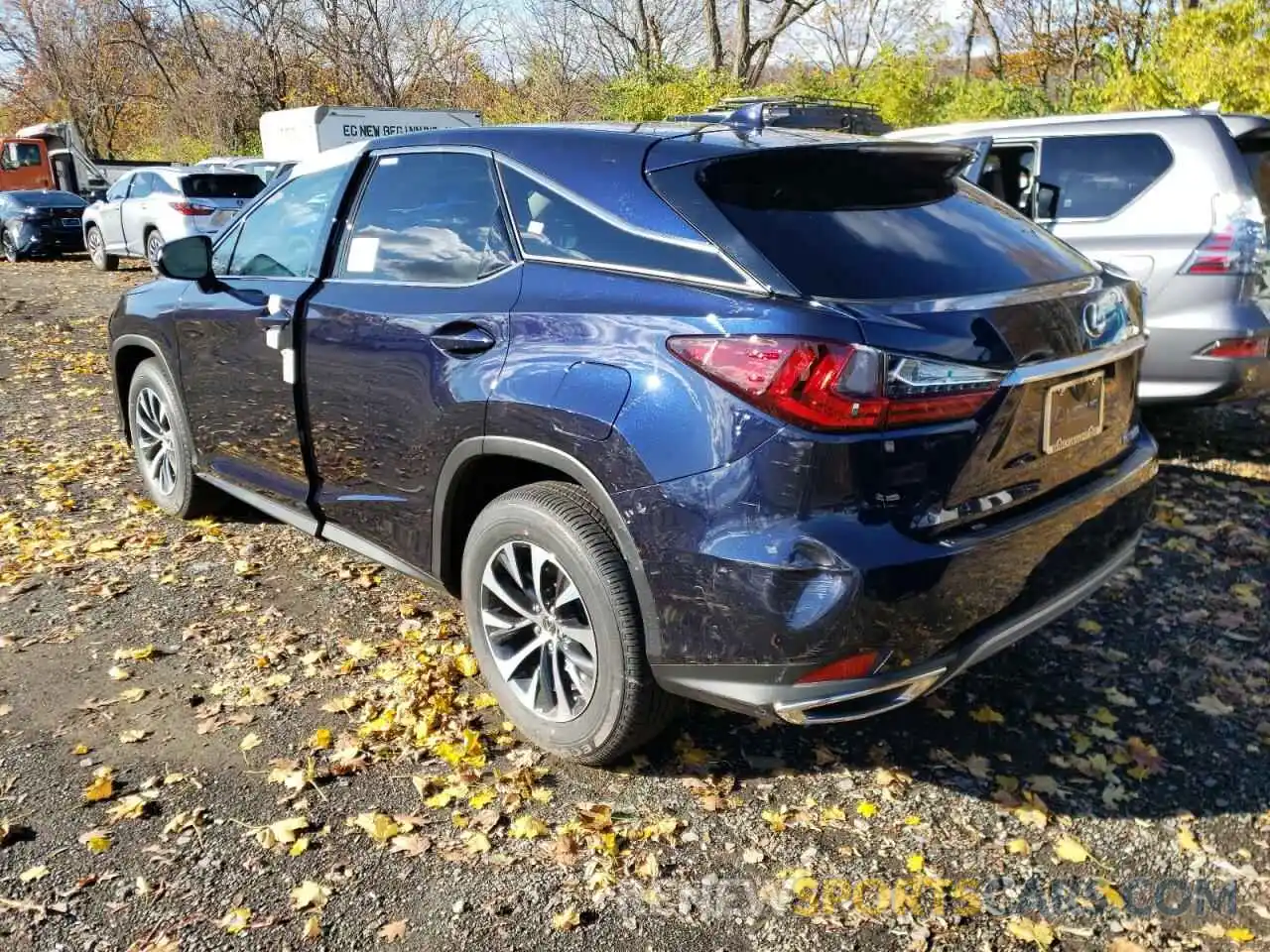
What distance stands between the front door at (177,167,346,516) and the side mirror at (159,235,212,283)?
0.31ft

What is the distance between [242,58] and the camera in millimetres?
30156

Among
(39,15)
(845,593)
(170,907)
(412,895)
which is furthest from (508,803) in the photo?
(39,15)

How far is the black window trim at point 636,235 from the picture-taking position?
2.46 meters

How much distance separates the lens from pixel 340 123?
1948 centimetres

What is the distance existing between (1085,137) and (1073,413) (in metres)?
4.16

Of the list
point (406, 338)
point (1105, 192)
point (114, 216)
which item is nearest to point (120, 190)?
point (114, 216)

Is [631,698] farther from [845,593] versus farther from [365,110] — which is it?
[365,110]

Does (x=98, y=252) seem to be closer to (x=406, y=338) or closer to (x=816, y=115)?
(x=816, y=115)

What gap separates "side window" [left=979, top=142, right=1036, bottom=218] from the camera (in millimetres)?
6449

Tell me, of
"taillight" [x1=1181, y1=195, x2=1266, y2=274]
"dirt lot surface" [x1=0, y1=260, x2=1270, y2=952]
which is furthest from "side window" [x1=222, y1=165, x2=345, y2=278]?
"taillight" [x1=1181, y1=195, x2=1266, y2=274]

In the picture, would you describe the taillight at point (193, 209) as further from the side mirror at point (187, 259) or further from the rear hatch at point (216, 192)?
the side mirror at point (187, 259)

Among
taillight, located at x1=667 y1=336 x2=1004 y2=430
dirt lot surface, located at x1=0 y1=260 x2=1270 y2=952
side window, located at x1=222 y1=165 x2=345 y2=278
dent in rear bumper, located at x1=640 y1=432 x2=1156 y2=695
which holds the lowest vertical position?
dirt lot surface, located at x1=0 y1=260 x2=1270 y2=952

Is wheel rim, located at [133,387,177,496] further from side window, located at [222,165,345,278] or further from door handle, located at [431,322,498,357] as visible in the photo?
door handle, located at [431,322,498,357]

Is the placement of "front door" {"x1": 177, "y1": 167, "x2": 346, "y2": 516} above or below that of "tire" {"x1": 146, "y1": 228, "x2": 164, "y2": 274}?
below
